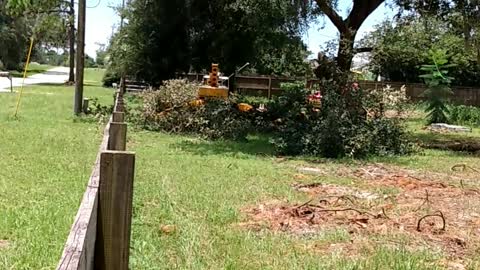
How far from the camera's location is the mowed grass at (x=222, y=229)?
4.34 metres

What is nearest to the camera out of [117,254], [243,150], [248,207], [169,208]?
[117,254]

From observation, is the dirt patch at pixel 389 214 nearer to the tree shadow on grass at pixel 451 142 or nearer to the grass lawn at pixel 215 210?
the grass lawn at pixel 215 210

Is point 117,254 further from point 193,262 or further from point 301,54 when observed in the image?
point 301,54

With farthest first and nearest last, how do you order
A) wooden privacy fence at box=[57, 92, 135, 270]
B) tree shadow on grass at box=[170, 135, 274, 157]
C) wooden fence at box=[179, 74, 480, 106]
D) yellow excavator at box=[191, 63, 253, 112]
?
1. wooden fence at box=[179, 74, 480, 106]
2. yellow excavator at box=[191, 63, 253, 112]
3. tree shadow on grass at box=[170, 135, 274, 157]
4. wooden privacy fence at box=[57, 92, 135, 270]

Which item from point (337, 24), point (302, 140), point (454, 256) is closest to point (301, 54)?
point (337, 24)

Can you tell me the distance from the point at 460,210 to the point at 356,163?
4.42m

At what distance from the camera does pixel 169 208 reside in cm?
579

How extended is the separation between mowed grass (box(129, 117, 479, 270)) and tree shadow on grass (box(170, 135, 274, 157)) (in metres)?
1.39

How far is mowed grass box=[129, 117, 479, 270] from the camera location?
4.34m

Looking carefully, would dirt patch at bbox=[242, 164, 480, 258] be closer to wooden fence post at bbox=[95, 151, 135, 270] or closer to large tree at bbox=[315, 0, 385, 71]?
wooden fence post at bbox=[95, 151, 135, 270]

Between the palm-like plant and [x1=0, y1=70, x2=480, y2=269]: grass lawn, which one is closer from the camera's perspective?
[x1=0, y1=70, x2=480, y2=269]: grass lawn

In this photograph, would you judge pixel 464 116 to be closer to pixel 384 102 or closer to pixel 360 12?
pixel 360 12

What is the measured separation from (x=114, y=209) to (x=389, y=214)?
14.5ft

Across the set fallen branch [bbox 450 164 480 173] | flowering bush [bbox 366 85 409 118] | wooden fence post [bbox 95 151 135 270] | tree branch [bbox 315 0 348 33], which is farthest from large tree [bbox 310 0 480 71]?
wooden fence post [bbox 95 151 135 270]
